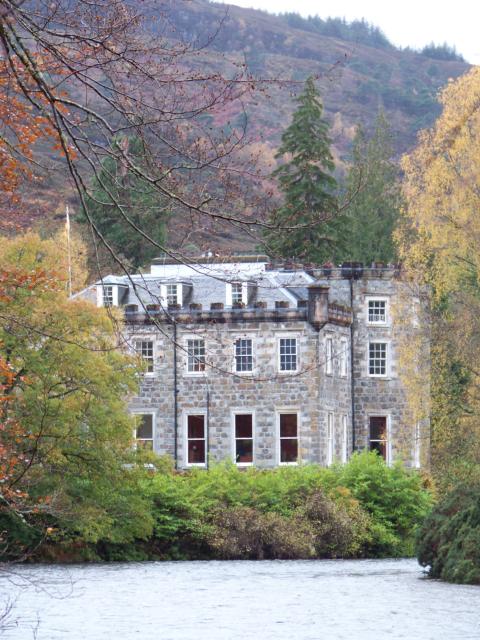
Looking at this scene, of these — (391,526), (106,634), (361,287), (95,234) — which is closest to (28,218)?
(95,234)

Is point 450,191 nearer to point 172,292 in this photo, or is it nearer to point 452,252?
point 452,252

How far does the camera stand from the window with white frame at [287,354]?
69.3 metres

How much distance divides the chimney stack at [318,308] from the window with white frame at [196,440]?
21.5 ft

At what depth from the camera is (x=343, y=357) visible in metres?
72.2

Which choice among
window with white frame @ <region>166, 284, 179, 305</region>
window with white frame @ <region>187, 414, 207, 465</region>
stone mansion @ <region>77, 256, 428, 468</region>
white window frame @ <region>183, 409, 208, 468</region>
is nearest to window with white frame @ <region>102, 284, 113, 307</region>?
stone mansion @ <region>77, 256, 428, 468</region>

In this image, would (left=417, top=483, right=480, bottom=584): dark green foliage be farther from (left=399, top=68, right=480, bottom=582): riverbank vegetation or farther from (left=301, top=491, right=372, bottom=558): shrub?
(left=301, top=491, right=372, bottom=558): shrub

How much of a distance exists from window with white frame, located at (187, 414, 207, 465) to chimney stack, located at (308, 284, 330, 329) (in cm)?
655

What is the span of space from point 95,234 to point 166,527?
1481 inches

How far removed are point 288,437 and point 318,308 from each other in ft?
19.2

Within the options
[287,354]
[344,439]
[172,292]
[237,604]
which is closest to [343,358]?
[344,439]

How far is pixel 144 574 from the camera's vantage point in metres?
43.3

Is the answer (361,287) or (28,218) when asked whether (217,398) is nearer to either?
(361,287)

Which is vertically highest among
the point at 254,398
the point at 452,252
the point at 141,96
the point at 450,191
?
the point at 450,191

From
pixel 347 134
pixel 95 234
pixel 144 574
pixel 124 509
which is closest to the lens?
pixel 95 234
